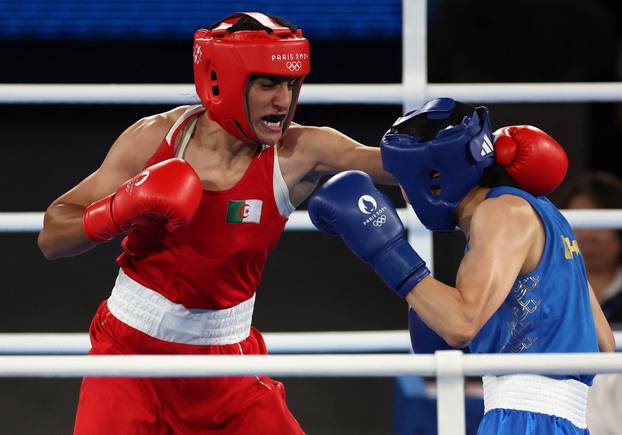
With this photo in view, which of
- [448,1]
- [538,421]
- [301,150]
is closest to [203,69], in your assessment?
[301,150]

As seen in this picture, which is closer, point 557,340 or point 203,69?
point 557,340

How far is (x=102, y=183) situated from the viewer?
2283 millimetres

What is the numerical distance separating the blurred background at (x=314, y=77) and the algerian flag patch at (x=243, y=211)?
284cm

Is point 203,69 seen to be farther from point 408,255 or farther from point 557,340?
point 557,340

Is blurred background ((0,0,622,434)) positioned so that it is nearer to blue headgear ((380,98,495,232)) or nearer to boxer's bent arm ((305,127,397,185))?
boxer's bent arm ((305,127,397,185))

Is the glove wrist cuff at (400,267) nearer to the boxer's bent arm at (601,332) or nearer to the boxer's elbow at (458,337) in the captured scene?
the boxer's elbow at (458,337)

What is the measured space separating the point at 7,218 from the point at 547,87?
4.33ft

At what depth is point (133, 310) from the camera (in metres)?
2.32

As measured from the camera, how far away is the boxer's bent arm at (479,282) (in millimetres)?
1931

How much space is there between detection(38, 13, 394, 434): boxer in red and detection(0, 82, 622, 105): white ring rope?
0.87 feet

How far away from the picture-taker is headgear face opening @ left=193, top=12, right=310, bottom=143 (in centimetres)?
222

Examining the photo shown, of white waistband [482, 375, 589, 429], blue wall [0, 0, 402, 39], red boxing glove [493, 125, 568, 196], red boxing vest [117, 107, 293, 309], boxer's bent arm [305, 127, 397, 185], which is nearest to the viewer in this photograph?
white waistband [482, 375, 589, 429]

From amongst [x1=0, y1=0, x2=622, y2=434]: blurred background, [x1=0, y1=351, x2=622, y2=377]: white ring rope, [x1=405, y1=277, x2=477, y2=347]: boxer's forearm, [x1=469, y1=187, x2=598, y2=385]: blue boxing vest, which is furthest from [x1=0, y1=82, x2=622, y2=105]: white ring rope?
[x1=0, y1=0, x2=622, y2=434]: blurred background

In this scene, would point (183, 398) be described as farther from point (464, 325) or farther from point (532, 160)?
point (532, 160)
